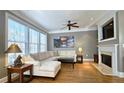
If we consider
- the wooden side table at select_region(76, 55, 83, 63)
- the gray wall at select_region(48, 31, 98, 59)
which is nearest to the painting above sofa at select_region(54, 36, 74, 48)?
the gray wall at select_region(48, 31, 98, 59)

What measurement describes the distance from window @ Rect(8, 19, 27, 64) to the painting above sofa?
4.10 meters

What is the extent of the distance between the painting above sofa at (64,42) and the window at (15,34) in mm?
4098

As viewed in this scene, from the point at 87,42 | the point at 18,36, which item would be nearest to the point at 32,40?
the point at 18,36

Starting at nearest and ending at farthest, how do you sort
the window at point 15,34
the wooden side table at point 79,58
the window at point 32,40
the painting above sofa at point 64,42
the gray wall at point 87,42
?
the window at point 15,34, the window at point 32,40, the wooden side table at point 79,58, the gray wall at point 87,42, the painting above sofa at point 64,42

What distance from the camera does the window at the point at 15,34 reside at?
13.6 ft

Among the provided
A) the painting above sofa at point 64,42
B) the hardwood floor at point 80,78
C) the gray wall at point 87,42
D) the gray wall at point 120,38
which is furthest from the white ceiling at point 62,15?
the painting above sofa at point 64,42

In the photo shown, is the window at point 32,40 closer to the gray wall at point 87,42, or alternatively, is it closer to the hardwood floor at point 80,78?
the hardwood floor at point 80,78

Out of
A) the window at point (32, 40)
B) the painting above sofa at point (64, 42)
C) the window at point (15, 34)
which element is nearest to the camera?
the window at point (15, 34)

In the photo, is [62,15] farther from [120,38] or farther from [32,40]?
[120,38]
